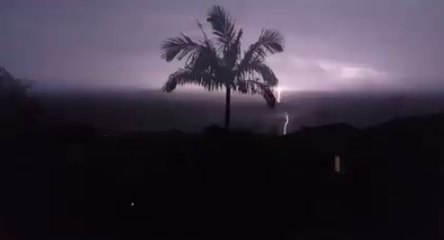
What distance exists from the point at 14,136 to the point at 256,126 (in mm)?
1301

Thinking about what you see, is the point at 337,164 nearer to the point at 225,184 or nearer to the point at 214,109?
the point at 225,184

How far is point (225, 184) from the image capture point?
2787mm

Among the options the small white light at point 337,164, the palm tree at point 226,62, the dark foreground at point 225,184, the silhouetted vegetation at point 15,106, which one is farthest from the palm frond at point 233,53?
the silhouetted vegetation at point 15,106

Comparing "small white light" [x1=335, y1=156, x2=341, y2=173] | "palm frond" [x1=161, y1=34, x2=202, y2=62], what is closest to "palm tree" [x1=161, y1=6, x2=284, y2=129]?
"palm frond" [x1=161, y1=34, x2=202, y2=62]

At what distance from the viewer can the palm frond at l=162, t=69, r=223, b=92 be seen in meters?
2.79

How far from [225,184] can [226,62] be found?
24.9 inches

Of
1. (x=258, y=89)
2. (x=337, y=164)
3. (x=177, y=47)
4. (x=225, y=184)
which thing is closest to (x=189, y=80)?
(x=177, y=47)

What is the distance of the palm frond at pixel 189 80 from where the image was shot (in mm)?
2785

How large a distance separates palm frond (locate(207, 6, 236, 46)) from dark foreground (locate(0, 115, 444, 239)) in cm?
48

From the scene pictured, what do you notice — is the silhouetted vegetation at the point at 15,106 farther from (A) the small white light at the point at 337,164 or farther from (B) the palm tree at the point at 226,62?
(A) the small white light at the point at 337,164

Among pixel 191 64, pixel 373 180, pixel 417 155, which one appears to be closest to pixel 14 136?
pixel 191 64

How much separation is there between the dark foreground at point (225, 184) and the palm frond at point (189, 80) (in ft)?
0.78

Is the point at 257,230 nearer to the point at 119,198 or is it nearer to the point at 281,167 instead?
the point at 281,167

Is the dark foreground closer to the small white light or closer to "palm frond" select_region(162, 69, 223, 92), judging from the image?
the small white light
